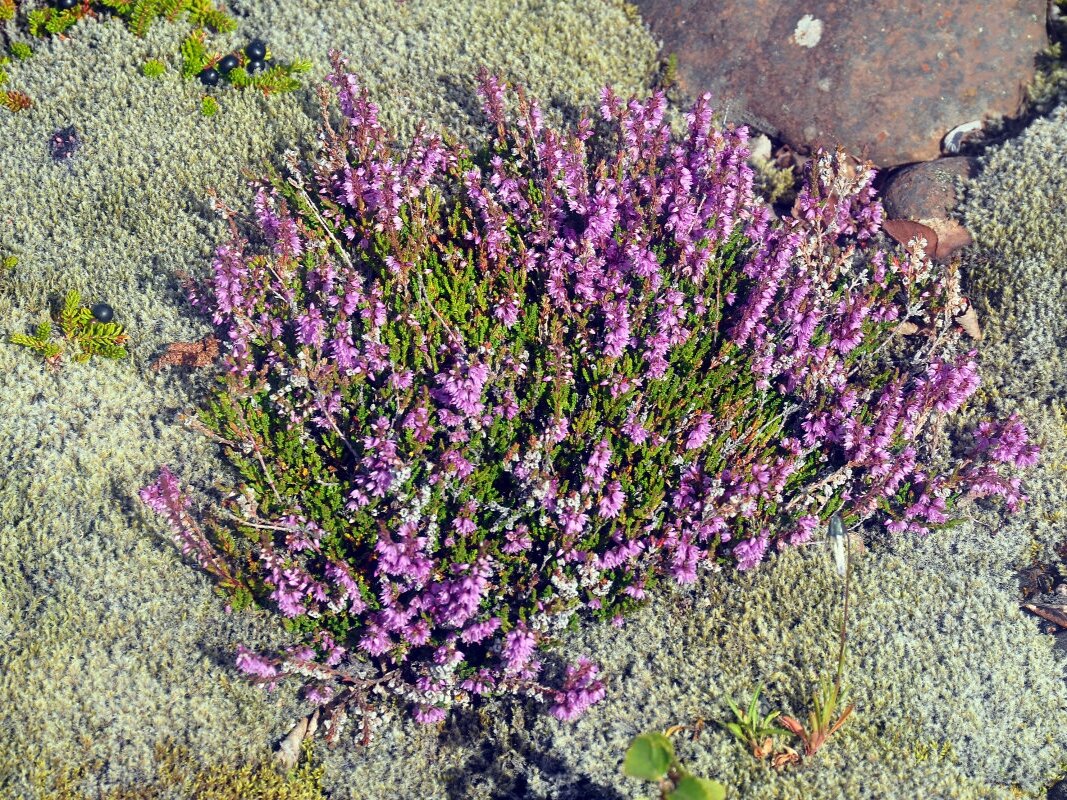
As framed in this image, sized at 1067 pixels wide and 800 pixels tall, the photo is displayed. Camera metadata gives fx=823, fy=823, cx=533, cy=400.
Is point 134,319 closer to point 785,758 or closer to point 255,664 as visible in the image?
point 255,664

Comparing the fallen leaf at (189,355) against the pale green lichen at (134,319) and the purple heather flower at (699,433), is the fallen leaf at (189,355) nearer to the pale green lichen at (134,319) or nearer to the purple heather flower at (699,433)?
the pale green lichen at (134,319)

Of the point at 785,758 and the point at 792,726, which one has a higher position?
the point at 792,726

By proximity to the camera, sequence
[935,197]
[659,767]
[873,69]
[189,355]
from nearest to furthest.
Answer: [659,767] < [189,355] < [935,197] < [873,69]

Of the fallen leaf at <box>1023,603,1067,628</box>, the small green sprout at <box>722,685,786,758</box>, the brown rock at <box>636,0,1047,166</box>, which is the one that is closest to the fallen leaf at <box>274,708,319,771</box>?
the small green sprout at <box>722,685,786,758</box>

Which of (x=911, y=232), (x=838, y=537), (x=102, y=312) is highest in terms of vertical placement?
(x=911, y=232)

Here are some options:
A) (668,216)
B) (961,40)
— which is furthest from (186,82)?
(961,40)

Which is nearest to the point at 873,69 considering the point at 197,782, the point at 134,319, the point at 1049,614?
the point at 1049,614
